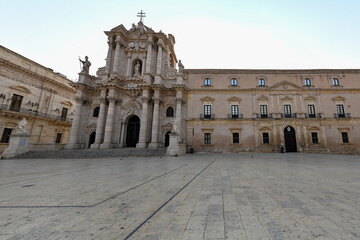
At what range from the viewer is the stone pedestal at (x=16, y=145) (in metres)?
14.8

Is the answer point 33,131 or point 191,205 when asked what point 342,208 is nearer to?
point 191,205

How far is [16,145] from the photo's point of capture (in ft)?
49.9

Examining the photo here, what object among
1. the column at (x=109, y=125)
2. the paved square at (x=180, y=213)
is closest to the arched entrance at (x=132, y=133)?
the column at (x=109, y=125)

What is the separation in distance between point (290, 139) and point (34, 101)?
3650 centimetres

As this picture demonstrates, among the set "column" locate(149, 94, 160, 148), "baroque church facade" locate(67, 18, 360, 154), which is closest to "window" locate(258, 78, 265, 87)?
"baroque church facade" locate(67, 18, 360, 154)

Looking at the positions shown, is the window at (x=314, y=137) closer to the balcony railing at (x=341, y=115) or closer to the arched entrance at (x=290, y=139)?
the arched entrance at (x=290, y=139)

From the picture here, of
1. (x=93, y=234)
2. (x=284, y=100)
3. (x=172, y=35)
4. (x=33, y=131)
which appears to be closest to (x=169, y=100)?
(x=172, y=35)

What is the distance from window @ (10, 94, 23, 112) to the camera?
21.0 metres

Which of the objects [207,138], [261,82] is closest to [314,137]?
[261,82]

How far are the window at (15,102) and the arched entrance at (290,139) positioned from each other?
3616 centimetres

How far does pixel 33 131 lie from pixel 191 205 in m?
28.9

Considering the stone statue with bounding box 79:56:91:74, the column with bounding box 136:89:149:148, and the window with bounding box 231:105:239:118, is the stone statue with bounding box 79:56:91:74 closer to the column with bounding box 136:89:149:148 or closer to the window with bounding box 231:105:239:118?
the column with bounding box 136:89:149:148

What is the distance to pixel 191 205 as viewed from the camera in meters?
2.98

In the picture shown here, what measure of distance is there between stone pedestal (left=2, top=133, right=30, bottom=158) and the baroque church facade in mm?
5389
